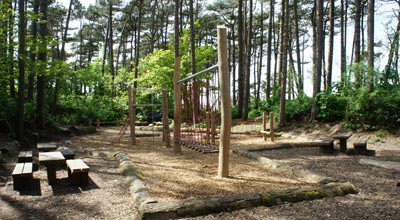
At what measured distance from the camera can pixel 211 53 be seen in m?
22.0

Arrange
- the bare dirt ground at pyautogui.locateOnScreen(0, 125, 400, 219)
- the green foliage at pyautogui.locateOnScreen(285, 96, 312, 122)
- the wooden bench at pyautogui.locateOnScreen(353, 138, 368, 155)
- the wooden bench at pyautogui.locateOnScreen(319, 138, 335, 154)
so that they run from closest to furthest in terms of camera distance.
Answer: the bare dirt ground at pyautogui.locateOnScreen(0, 125, 400, 219) → the wooden bench at pyautogui.locateOnScreen(353, 138, 368, 155) → the wooden bench at pyautogui.locateOnScreen(319, 138, 335, 154) → the green foliage at pyautogui.locateOnScreen(285, 96, 312, 122)

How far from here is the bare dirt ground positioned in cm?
363

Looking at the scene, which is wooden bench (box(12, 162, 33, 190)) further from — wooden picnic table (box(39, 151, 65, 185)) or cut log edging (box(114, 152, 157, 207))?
cut log edging (box(114, 152, 157, 207))

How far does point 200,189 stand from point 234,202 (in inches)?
37.3

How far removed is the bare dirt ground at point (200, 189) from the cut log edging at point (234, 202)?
0.11 metres

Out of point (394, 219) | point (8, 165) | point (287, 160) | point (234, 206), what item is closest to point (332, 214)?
point (394, 219)

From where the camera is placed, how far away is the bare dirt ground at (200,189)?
3.63 m

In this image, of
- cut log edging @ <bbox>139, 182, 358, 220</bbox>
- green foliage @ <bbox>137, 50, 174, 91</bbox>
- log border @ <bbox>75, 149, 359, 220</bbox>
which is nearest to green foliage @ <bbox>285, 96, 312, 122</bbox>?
green foliage @ <bbox>137, 50, 174, 91</bbox>

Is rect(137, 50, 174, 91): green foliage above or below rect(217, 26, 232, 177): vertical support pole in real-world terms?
above

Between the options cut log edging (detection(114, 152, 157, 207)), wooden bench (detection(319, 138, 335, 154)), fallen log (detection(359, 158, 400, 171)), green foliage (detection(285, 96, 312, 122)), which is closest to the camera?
cut log edging (detection(114, 152, 157, 207))

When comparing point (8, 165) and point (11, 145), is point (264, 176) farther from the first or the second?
point (11, 145)

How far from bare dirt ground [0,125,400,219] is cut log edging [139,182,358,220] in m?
0.11

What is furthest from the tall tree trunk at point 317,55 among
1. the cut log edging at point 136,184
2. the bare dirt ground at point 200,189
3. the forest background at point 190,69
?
the cut log edging at point 136,184

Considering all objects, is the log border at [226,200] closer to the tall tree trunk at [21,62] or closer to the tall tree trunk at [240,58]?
the tall tree trunk at [21,62]
